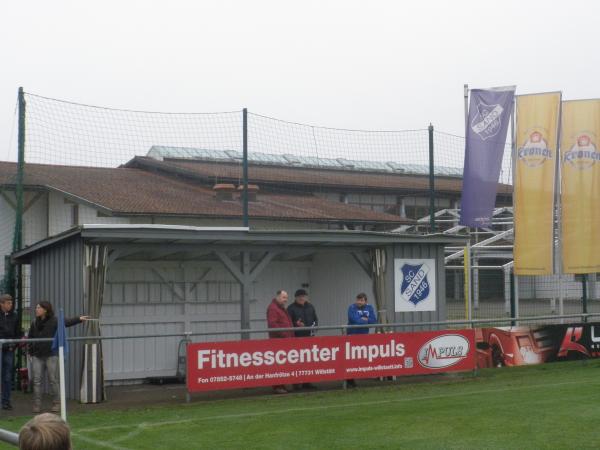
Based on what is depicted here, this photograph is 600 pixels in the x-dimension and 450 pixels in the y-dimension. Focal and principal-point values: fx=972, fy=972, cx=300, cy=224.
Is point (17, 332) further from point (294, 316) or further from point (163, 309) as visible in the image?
point (294, 316)

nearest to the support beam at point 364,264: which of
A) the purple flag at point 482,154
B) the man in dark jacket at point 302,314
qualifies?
the man in dark jacket at point 302,314

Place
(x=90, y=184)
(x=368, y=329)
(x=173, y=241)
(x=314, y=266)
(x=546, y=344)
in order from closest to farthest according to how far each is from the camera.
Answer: (x=173, y=241)
(x=368, y=329)
(x=546, y=344)
(x=314, y=266)
(x=90, y=184)

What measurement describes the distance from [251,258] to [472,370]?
462cm

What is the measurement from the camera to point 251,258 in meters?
18.5

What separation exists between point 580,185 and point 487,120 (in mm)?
2471

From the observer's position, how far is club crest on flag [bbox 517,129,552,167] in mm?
20141

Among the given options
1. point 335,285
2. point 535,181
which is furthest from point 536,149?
point 335,285

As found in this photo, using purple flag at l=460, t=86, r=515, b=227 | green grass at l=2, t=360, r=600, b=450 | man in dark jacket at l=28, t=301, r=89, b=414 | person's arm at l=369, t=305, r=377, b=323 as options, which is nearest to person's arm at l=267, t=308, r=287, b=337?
green grass at l=2, t=360, r=600, b=450

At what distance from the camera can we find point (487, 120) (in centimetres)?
2003

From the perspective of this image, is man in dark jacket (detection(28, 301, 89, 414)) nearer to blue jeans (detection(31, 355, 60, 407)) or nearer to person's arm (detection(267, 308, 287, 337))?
blue jeans (detection(31, 355, 60, 407))

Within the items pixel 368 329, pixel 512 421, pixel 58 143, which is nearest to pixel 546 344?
pixel 368 329

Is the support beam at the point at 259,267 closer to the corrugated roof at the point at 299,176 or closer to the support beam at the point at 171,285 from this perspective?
the support beam at the point at 171,285

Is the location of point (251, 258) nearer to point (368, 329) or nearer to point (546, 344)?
point (368, 329)

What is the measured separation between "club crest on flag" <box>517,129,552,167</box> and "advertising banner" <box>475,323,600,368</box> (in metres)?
3.52
